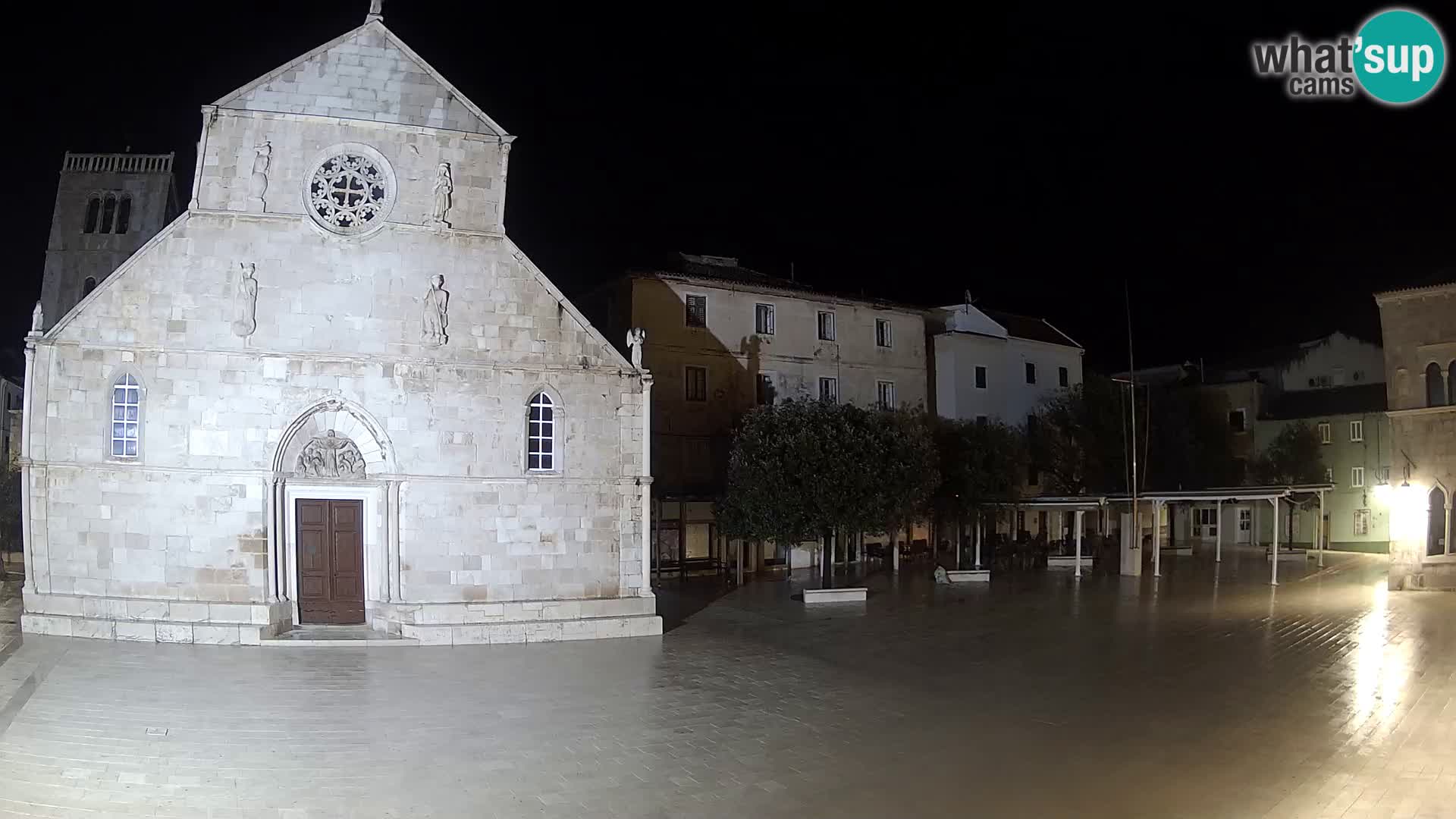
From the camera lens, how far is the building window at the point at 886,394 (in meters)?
41.3

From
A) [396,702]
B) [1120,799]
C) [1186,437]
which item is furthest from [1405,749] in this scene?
[1186,437]

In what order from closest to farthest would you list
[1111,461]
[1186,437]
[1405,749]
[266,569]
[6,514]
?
[1405,749] < [266,569] < [6,514] < [1111,461] < [1186,437]

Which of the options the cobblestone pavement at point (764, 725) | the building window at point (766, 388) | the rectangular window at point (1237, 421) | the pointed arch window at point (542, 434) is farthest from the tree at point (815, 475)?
the rectangular window at point (1237, 421)

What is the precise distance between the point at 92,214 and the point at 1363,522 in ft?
205

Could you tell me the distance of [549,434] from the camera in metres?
21.4

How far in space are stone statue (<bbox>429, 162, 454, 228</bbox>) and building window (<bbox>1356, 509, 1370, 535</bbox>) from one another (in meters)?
50.2

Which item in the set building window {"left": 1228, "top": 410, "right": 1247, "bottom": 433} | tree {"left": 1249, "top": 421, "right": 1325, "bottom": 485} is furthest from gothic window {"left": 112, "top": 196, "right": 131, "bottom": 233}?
building window {"left": 1228, "top": 410, "right": 1247, "bottom": 433}

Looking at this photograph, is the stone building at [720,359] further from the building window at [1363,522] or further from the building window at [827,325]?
the building window at [1363,522]

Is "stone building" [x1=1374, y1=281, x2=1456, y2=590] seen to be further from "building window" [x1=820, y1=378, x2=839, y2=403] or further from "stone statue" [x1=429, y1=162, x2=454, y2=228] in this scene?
"stone statue" [x1=429, y1=162, x2=454, y2=228]

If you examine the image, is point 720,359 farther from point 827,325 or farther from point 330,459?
point 330,459

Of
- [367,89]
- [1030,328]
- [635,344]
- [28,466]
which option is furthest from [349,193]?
[1030,328]

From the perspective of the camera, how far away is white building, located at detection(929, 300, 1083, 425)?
43719 millimetres

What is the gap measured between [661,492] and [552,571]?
13.3 meters

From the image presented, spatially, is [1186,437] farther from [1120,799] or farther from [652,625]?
[1120,799]
